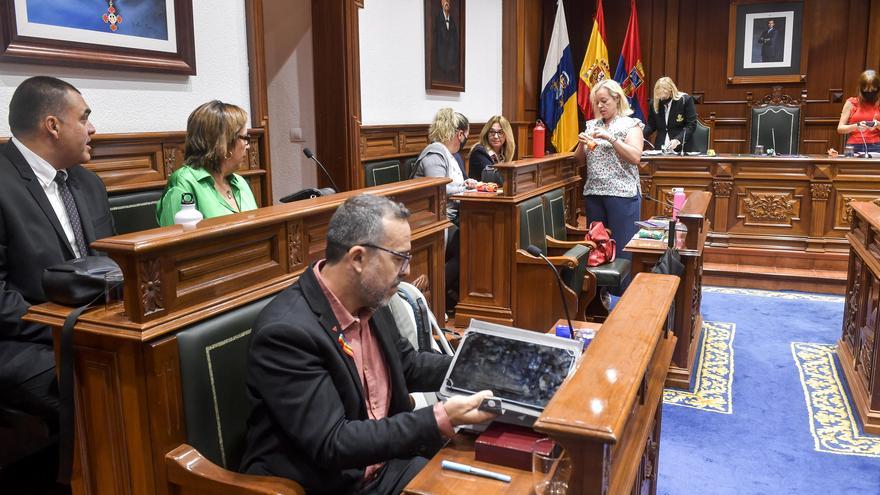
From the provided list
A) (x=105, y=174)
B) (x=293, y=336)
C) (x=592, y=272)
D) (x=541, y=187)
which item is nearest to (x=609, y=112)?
(x=541, y=187)

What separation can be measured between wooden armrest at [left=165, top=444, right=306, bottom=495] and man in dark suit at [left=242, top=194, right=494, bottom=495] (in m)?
0.05

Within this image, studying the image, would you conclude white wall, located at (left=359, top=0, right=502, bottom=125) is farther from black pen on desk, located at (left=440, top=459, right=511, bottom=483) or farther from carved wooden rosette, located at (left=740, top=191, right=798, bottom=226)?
black pen on desk, located at (left=440, top=459, right=511, bottom=483)

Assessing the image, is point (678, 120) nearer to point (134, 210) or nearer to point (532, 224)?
point (532, 224)

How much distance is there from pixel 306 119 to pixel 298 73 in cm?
32

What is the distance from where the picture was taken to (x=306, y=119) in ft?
16.2

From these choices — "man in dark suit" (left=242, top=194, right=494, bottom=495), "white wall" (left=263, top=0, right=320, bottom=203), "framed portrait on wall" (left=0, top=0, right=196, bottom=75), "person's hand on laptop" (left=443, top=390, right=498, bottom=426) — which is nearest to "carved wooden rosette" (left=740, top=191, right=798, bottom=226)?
"white wall" (left=263, top=0, right=320, bottom=203)

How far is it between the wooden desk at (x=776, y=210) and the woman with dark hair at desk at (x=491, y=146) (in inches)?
66.8

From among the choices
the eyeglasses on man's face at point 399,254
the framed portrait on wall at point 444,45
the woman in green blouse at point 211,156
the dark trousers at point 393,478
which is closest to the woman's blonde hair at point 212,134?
the woman in green blouse at point 211,156

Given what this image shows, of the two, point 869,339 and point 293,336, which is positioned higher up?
point 293,336

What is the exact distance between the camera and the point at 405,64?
18.5 feet

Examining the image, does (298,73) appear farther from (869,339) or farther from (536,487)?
(536,487)

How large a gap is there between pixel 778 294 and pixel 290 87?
13.0 ft

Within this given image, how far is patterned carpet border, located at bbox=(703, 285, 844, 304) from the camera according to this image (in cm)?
518

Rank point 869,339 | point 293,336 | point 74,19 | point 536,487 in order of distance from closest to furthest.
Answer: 1. point 536,487
2. point 293,336
3. point 74,19
4. point 869,339
